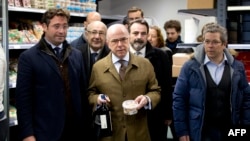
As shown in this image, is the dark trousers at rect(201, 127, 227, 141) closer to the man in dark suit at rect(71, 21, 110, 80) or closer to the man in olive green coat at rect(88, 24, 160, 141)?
the man in olive green coat at rect(88, 24, 160, 141)

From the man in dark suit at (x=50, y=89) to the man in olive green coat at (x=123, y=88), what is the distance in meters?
0.18

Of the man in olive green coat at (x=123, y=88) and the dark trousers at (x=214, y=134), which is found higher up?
the man in olive green coat at (x=123, y=88)

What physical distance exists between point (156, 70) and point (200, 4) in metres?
0.81

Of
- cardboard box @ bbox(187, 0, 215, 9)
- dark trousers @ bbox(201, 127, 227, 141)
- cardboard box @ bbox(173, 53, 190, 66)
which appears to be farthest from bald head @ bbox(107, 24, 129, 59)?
cardboard box @ bbox(173, 53, 190, 66)

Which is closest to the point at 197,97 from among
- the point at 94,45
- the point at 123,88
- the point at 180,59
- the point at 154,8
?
the point at 123,88

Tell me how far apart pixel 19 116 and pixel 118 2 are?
239 inches

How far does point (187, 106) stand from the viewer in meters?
2.92

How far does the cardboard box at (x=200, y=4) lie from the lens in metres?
3.50

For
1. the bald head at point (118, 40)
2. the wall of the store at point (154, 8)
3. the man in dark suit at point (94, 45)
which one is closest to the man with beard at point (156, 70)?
the man in dark suit at point (94, 45)

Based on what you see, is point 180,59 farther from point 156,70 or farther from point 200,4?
point 156,70

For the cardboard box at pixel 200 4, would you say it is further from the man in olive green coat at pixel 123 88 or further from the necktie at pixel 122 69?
the necktie at pixel 122 69

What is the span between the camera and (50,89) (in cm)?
256

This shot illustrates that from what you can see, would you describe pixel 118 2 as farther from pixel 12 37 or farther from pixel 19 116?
pixel 19 116

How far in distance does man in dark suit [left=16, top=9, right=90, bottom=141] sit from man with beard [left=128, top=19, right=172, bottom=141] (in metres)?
0.72
